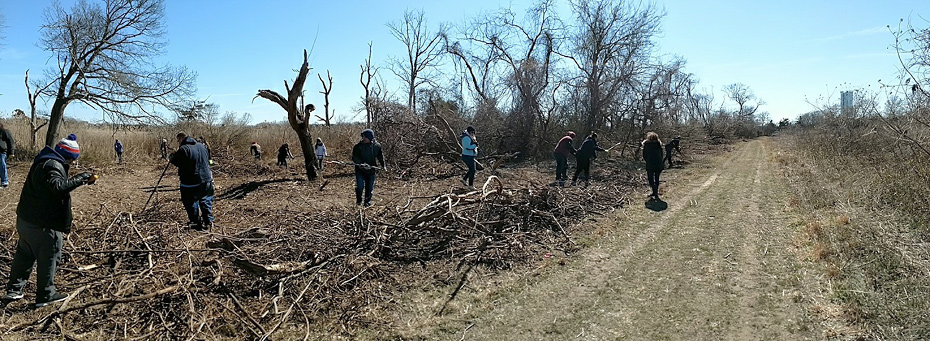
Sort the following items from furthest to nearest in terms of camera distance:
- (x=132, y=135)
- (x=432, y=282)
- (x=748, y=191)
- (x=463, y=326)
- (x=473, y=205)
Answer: (x=132, y=135)
(x=748, y=191)
(x=473, y=205)
(x=432, y=282)
(x=463, y=326)

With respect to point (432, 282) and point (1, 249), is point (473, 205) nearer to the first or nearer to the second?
point (432, 282)

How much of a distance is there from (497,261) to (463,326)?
1.55m

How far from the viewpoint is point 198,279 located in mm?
4309

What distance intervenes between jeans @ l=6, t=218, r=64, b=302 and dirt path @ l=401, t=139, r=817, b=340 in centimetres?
298

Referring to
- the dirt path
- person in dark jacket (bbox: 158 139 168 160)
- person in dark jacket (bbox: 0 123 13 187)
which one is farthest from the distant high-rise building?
person in dark jacket (bbox: 158 139 168 160)

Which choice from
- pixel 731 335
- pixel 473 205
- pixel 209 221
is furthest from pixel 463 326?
pixel 209 221

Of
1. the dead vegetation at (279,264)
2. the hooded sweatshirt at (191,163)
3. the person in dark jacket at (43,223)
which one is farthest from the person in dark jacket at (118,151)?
the person in dark jacket at (43,223)

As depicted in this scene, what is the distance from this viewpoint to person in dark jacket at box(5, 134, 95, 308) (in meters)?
3.84

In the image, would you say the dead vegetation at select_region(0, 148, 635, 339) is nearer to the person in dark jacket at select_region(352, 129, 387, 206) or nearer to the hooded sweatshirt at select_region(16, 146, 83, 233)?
the hooded sweatshirt at select_region(16, 146, 83, 233)

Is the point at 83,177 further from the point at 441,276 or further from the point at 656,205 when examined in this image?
the point at 656,205

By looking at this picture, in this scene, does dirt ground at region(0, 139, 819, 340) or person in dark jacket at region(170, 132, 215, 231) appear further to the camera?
person in dark jacket at region(170, 132, 215, 231)

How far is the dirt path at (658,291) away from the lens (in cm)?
367

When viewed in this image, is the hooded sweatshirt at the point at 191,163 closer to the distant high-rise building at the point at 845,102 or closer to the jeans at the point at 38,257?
the jeans at the point at 38,257

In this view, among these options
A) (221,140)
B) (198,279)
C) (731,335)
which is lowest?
(731,335)
